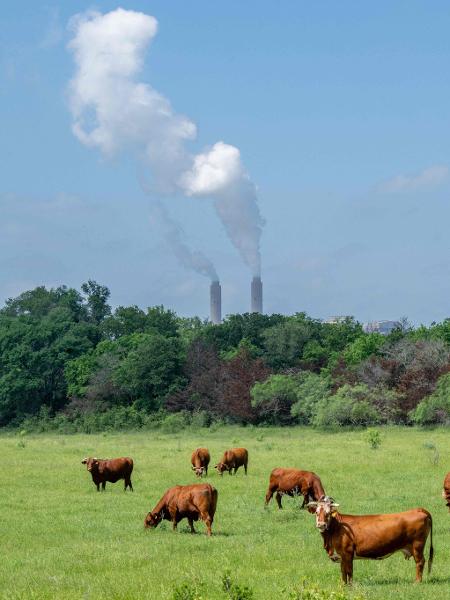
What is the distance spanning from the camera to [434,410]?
47469mm

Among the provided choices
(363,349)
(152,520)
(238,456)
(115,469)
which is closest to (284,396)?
(363,349)

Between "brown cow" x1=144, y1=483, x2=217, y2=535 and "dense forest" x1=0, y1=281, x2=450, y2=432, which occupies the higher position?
"dense forest" x1=0, y1=281, x2=450, y2=432

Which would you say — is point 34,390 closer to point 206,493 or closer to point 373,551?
point 206,493

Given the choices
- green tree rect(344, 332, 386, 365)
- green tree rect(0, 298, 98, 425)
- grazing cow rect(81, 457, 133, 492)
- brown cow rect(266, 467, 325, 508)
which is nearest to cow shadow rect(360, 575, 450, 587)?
brown cow rect(266, 467, 325, 508)

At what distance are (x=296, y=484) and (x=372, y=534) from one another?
7921mm

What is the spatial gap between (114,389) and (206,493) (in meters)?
49.9

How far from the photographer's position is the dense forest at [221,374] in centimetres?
5197

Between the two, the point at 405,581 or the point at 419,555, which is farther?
the point at 405,581

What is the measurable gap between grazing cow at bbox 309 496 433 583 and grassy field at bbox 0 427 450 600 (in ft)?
1.50

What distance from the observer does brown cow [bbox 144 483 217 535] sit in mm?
16344

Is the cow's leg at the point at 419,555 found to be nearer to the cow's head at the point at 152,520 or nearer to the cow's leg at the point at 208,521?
the cow's leg at the point at 208,521

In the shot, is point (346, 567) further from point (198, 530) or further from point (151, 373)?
point (151, 373)

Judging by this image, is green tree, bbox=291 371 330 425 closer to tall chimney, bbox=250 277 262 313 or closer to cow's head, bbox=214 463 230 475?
cow's head, bbox=214 463 230 475

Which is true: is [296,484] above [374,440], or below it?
below
